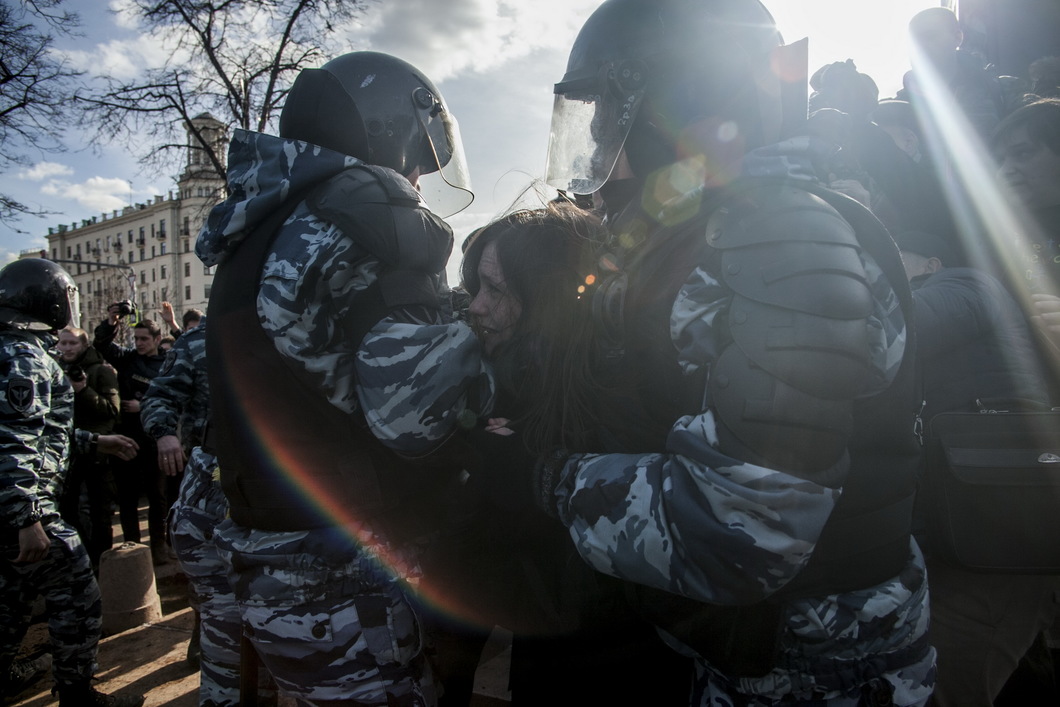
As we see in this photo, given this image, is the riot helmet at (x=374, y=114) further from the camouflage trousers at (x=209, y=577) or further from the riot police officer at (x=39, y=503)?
the riot police officer at (x=39, y=503)

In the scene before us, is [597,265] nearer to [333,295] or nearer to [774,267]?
[774,267]

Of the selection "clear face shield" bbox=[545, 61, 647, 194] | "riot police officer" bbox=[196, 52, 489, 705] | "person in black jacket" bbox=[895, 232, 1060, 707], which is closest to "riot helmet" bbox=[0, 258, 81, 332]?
"riot police officer" bbox=[196, 52, 489, 705]

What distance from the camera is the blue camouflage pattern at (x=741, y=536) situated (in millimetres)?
924

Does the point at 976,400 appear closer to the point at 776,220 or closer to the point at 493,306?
the point at 776,220

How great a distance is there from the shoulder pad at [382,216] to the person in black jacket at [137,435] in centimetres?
513

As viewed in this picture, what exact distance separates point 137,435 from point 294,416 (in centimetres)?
574

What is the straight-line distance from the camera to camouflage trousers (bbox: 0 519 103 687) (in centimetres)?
310

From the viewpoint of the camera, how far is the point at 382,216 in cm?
155

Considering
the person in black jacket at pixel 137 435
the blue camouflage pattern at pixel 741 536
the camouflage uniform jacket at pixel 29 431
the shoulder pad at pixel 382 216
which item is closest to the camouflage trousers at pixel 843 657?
the blue camouflage pattern at pixel 741 536

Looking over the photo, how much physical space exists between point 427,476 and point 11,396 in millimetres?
2561

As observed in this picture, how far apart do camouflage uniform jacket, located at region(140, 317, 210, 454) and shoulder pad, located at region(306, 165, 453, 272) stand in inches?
82.2

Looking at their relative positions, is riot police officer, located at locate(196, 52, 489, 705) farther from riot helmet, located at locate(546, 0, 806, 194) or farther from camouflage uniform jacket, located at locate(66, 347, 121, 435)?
camouflage uniform jacket, located at locate(66, 347, 121, 435)

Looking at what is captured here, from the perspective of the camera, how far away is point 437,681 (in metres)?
1.97

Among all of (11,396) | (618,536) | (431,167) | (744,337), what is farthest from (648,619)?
(11,396)
